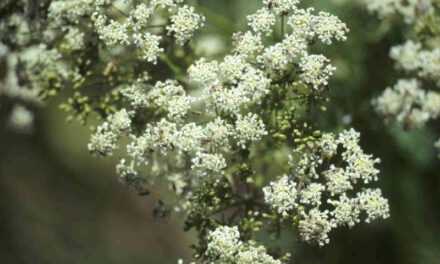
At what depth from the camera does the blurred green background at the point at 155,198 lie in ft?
13.8

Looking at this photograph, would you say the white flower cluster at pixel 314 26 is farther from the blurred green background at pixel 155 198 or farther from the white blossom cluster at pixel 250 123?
the blurred green background at pixel 155 198

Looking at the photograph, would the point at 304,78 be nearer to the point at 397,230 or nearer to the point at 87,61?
the point at 87,61

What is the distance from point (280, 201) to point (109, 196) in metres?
5.49

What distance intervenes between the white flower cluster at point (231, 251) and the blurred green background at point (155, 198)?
4.07 ft

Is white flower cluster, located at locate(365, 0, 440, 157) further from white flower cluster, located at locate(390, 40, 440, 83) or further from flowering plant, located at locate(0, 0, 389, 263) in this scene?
flowering plant, located at locate(0, 0, 389, 263)

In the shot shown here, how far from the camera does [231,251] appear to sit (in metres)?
3.10

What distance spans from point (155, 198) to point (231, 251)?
495cm

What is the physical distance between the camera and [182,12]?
10.7 ft

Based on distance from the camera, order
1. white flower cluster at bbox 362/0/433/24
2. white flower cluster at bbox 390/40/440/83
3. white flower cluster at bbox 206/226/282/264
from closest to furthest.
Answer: white flower cluster at bbox 206/226/282/264
white flower cluster at bbox 390/40/440/83
white flower cluster at bbox 362/0/433/24

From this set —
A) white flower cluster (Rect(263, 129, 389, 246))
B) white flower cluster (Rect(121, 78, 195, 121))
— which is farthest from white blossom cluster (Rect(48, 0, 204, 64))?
white flower cluster (Rect(263, 129, 389, 246))

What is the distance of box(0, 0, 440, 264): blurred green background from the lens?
420cm

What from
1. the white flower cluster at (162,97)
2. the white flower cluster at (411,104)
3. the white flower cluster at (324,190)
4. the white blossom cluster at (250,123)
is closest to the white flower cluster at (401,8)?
the white flower cluster at (411,104)

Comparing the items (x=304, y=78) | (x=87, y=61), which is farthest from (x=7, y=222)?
(x=304, y=78)

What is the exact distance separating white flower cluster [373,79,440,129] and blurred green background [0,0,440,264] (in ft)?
1.88
